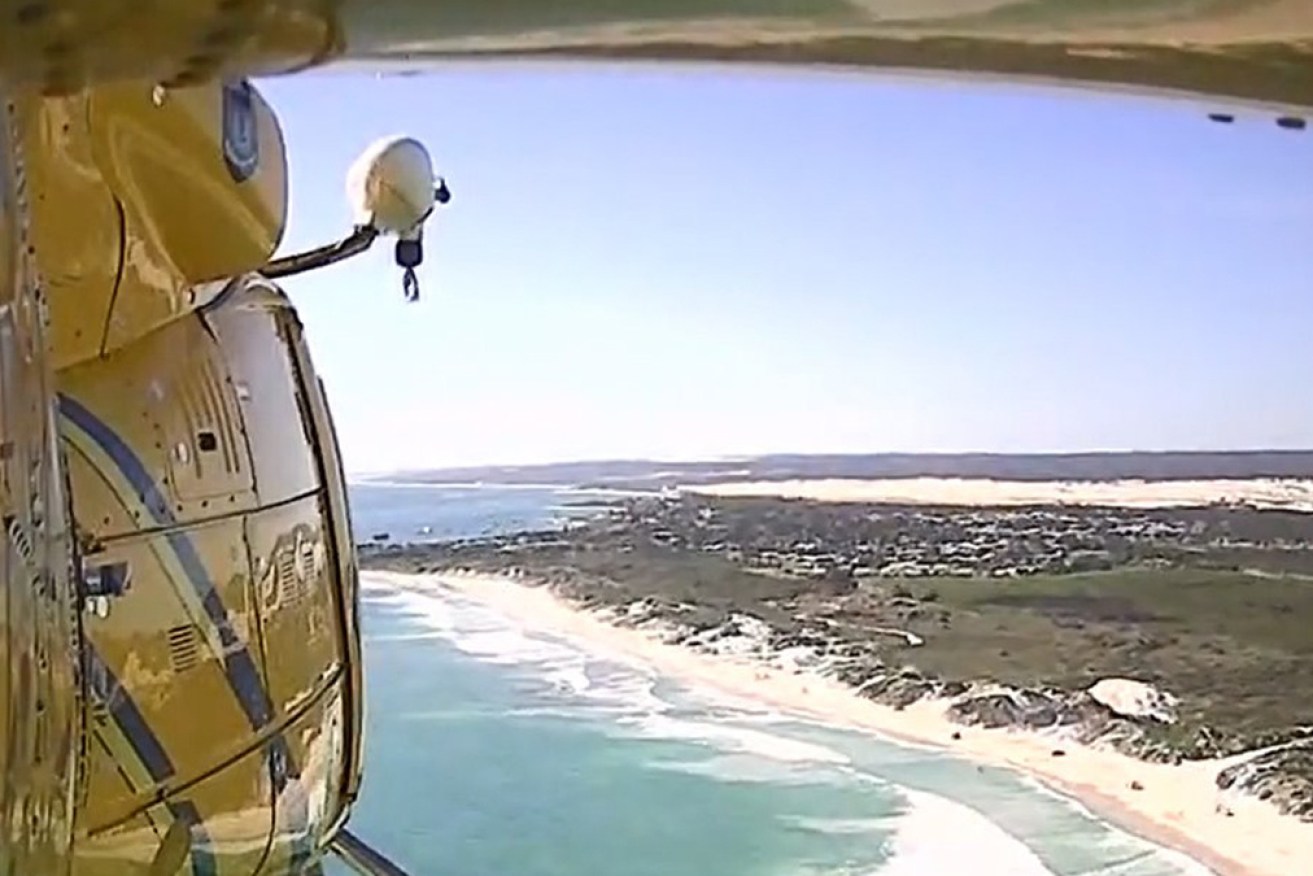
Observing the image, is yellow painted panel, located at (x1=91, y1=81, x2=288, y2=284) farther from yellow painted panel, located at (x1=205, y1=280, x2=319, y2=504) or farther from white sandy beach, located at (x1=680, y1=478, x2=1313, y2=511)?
white sandy beach, located at (x1=680, y1=478, x2=1313, y2=511)

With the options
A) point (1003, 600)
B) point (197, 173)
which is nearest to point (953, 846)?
point (1003, 600)

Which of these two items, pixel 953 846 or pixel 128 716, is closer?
pixel 128 716

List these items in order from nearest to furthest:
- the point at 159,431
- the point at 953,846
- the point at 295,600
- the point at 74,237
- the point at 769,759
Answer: the point at 74,237 < the point at 159,431 < the point at 295,600 < the point at 953,846 < the point at 769,759

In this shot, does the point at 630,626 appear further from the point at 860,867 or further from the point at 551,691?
the point at 860,867

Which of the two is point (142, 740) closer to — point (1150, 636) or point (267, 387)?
point (267, 387)

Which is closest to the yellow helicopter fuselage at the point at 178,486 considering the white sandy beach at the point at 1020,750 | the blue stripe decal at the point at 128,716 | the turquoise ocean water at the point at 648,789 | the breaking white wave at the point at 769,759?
the blue stripe decal at the point at 128,716

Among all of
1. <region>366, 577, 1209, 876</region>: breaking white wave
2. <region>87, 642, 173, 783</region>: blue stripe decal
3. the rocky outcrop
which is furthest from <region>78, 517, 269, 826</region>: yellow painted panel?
the rocky outcrop

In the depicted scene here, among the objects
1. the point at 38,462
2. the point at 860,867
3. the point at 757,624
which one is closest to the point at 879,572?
the point at 757,624
